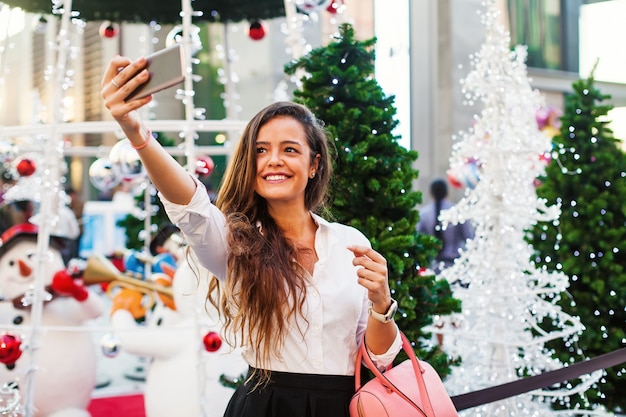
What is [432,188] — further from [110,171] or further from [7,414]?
[7,414]

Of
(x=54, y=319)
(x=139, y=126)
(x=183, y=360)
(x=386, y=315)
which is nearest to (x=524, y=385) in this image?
(x=386, y=315)

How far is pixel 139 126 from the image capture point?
4.80 feet

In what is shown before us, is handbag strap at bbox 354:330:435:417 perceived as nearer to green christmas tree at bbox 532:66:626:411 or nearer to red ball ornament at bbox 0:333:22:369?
red ball ornament at bbox 0:333:22:369

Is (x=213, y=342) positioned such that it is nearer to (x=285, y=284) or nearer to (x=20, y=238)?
(x=20, y=238)

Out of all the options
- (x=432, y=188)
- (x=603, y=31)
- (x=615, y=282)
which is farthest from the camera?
(x=603, y=31)

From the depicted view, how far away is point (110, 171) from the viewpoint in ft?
16.3

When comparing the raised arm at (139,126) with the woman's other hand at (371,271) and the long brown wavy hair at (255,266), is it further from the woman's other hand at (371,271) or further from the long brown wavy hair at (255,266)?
the woman's other hand at (371,271)

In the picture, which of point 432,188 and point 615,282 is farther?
point 432,188

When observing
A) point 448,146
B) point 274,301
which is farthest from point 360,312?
point 448,146

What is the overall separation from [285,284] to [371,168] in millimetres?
1130

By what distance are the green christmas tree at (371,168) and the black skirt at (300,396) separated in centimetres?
101

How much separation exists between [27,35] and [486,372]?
40.5ft

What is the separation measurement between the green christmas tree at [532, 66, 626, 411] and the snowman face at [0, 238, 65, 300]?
2.85 metres

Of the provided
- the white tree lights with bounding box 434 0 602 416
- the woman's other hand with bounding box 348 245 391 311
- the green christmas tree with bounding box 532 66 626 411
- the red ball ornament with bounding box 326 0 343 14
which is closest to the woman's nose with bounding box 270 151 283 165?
the woman's other hand with bounding box 348 245 391 311
